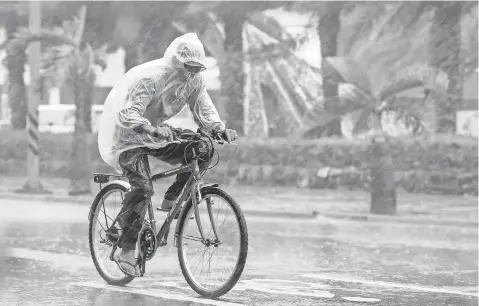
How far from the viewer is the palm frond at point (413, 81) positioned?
1703 cm

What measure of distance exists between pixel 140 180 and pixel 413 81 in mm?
10436

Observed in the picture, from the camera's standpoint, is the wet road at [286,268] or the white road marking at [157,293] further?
the wet road at [286,268]

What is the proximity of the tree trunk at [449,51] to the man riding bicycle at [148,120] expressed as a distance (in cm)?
1544

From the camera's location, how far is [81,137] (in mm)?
21969

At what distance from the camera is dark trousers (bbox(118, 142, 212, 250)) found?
23.8 feet

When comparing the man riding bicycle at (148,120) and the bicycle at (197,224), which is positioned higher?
the man riding bicycle at (148,120)

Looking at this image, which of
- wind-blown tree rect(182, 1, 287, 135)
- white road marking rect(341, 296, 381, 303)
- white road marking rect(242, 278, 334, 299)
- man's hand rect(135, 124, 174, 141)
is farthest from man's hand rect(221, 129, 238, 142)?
wind-blown tree rect(182, 1, 287, 135)

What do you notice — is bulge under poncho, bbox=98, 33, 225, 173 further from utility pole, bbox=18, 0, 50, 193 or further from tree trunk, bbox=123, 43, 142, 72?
tree trunk, bbox=123, 43, 142, 72

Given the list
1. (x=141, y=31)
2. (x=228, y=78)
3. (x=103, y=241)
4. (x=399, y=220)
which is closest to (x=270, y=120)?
(x=228, y=78)

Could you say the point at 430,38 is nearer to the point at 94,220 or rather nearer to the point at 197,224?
the point at 94,220

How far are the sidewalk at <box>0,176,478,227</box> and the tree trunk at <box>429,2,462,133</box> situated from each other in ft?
8.66

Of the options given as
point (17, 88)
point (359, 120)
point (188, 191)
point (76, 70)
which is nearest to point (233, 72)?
point (76, 70)

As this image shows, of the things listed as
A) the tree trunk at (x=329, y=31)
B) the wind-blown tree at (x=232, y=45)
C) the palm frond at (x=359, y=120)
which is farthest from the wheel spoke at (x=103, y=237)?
the wind-blown tree at (x=232, y=45)

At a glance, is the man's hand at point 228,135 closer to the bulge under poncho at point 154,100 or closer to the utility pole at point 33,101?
the bulge under poncho at point 154,100
